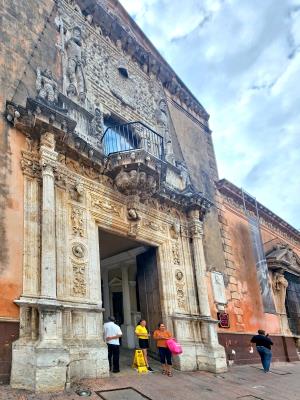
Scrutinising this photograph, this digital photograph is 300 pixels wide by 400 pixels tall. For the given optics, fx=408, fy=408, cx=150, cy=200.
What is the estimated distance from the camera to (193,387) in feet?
23.9

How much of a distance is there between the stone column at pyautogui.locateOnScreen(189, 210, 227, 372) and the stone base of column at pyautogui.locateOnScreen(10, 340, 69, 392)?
4287 millimetres

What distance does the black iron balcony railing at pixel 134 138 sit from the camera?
10202 millimetres

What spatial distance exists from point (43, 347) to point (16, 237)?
1.85 metres

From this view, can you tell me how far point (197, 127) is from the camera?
14898 mm

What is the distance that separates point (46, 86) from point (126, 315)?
6.53 metres

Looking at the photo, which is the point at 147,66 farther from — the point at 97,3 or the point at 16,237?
the point at 16,237

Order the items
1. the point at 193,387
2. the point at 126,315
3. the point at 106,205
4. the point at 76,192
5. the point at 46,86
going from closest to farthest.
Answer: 1. the point at 193,387
2. the point at 76,192
3. the point at 46,86
4. the point at 106,205
5. the point at 126,315

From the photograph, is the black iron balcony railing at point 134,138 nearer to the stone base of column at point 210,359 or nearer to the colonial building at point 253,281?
the colonial building at point 253,281

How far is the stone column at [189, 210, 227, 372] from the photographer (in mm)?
9258

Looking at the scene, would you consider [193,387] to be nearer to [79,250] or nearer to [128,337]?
[79,250]

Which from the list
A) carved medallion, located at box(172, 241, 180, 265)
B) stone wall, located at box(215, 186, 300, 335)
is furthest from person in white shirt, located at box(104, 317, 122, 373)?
stone wall, located at box(215, 186, 300, 335)

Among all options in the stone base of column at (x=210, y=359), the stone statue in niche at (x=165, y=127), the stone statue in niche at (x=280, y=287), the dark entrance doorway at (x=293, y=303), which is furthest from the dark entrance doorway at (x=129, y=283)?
the dark entrance doorway at (x=293, y=303)

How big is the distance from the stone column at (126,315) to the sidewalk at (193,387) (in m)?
2.78

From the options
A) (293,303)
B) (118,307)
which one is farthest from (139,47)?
(293,303)
